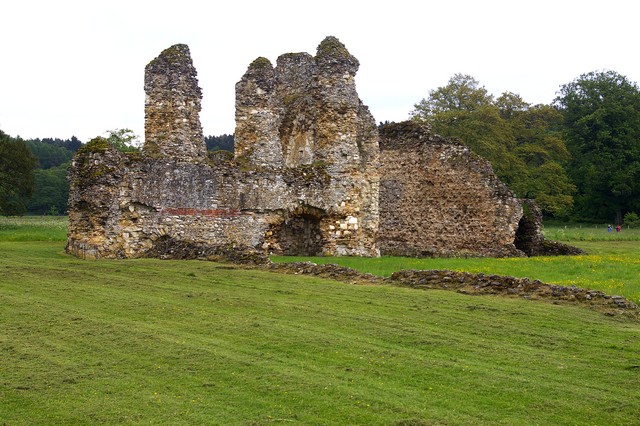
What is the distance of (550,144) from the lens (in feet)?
176

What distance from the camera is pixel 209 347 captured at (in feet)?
30.6

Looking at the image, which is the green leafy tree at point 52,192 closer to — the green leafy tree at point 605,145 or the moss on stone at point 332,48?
the green leafy tree at point 605,145

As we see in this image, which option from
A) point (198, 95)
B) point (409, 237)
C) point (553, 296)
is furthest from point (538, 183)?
point (553, 296)

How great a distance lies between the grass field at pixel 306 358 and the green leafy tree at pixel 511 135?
34.8 meters

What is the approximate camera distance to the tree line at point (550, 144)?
160 feet

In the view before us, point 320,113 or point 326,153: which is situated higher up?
point 320,113

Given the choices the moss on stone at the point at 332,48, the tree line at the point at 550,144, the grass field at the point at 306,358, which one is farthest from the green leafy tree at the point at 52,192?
the grass field at the point at 306,358

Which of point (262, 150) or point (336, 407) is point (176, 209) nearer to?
point (262, 150)

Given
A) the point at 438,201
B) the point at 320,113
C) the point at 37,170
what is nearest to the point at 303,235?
the point at 320,113

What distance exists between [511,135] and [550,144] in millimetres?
3920

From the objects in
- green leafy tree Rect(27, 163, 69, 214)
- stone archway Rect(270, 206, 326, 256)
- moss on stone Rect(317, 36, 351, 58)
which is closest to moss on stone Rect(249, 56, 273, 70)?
moss on stone Rect(317, 36, 351, 58)

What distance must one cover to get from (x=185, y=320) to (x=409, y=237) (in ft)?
66.7

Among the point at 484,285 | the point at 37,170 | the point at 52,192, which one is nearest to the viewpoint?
the point at 484,285

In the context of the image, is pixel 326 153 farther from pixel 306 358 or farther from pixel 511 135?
pixel 511 135
